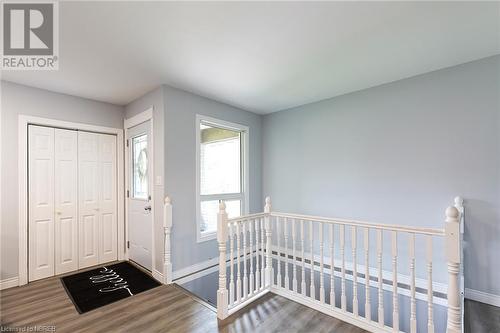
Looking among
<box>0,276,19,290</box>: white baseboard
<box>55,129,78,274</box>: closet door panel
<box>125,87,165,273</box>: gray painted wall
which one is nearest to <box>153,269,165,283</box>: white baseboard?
<box>125,87,165,273</box>: gray painted wall

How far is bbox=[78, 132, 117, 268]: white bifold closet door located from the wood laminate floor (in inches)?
33.1

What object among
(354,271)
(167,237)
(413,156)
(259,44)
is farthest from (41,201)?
(413,156)

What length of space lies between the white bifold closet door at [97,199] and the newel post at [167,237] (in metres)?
1.32

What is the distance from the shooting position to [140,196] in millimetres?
3496

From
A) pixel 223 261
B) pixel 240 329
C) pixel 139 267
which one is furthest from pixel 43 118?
pixel 240 329

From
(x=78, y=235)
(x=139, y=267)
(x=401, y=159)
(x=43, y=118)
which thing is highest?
(x=43, y=118)

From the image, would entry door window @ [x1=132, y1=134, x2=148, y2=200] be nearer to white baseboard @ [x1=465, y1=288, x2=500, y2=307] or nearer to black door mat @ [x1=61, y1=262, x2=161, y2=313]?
black door mat @ [x1=61, y1=262, x2=161, y2=313]

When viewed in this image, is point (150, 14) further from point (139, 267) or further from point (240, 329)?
point (139, 267)

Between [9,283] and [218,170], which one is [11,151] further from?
[218,170]

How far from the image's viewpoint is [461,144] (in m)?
2.51

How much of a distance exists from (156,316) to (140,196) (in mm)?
1809

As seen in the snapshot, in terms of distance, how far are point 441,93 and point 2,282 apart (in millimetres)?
5528

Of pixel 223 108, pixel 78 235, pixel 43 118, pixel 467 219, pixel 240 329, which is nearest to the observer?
pixel 240 329

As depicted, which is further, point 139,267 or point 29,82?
point 139,267
